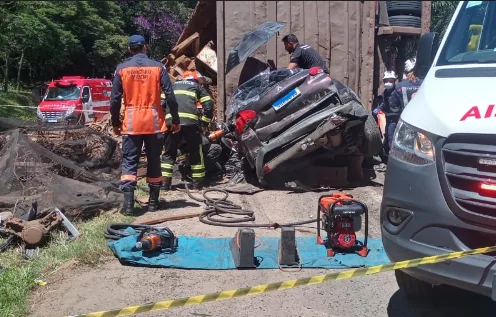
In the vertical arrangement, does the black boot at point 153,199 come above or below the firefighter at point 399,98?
below

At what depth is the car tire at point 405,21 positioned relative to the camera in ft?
36.0

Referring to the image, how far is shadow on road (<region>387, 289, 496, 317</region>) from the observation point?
4332mm

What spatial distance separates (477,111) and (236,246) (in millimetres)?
2558

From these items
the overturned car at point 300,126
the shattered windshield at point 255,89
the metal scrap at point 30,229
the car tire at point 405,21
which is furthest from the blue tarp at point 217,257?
the car tire at point 405,21

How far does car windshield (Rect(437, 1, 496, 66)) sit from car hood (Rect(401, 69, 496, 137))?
492 millimetres

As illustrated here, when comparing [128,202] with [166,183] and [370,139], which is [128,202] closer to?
[166,183]

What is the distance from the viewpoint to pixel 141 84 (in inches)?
269

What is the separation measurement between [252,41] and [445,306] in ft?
21.2

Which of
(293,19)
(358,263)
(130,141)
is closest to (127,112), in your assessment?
(130,141)

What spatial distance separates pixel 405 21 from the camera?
1098 centimetres

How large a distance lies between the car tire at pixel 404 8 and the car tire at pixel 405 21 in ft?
0.26

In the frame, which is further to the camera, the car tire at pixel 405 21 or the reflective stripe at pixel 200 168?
the car tire at pixel 405 21

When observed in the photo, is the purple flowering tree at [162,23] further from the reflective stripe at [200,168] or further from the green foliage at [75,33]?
the reflective stripe at [200,168]

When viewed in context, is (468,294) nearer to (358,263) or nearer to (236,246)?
(358,263)
